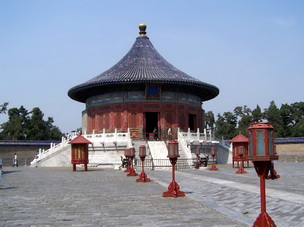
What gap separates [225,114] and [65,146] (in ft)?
135

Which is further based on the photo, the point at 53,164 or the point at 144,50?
the point at 144,50

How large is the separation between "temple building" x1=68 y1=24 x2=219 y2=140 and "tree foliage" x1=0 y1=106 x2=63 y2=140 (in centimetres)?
2116

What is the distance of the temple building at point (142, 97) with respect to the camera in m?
34.9

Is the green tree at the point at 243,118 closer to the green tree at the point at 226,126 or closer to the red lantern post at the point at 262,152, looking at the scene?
the green tree at the point at 226,126

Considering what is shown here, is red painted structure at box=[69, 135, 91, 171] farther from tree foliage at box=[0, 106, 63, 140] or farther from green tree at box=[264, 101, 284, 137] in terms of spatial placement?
green tree at box=[264, 101, 284, 137]

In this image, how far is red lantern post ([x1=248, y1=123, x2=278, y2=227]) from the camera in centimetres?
539

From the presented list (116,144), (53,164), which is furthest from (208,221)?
(53,164)

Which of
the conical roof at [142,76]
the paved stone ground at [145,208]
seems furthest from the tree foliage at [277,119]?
the paved stone ground at [145,208]

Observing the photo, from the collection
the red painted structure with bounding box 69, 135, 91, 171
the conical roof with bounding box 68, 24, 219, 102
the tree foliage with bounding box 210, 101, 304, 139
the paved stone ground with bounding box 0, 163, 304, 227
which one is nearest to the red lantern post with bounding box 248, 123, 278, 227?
the paved stone ground with bounding box 0, 163, 304, 227

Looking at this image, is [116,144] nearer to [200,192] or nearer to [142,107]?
[142,107]

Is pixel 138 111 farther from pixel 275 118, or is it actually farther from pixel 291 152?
pixel 275 118

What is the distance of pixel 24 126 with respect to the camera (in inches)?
2323

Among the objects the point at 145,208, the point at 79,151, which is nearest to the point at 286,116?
the point at 79,151

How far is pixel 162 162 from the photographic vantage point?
88.2 ft
